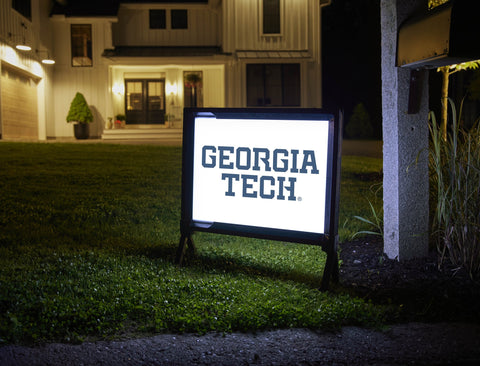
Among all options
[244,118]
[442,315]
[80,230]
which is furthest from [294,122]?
[80,230]

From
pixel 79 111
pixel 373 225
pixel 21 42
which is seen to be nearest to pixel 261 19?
pixel 79 111

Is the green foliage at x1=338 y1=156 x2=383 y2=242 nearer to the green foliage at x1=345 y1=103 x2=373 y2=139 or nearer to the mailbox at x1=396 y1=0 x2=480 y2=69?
the mailbox at x1=396 y1=0 x2=480 y2=69

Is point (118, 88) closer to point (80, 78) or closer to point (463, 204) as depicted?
point (80, 78)

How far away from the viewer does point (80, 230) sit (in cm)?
585

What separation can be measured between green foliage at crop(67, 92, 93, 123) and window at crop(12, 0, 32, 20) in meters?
3.95

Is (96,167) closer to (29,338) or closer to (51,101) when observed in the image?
(29,338)

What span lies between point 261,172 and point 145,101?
77.9 ft

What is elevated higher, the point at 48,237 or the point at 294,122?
the point at 294,122

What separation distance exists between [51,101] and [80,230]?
21.2 meters

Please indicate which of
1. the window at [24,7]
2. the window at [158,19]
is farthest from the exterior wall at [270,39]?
the window at [24,7]

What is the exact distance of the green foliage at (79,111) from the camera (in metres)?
23.8

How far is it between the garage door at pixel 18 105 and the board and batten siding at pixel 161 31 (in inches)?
222

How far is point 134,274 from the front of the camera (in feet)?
13.7

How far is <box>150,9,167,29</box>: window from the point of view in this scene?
26.9m
